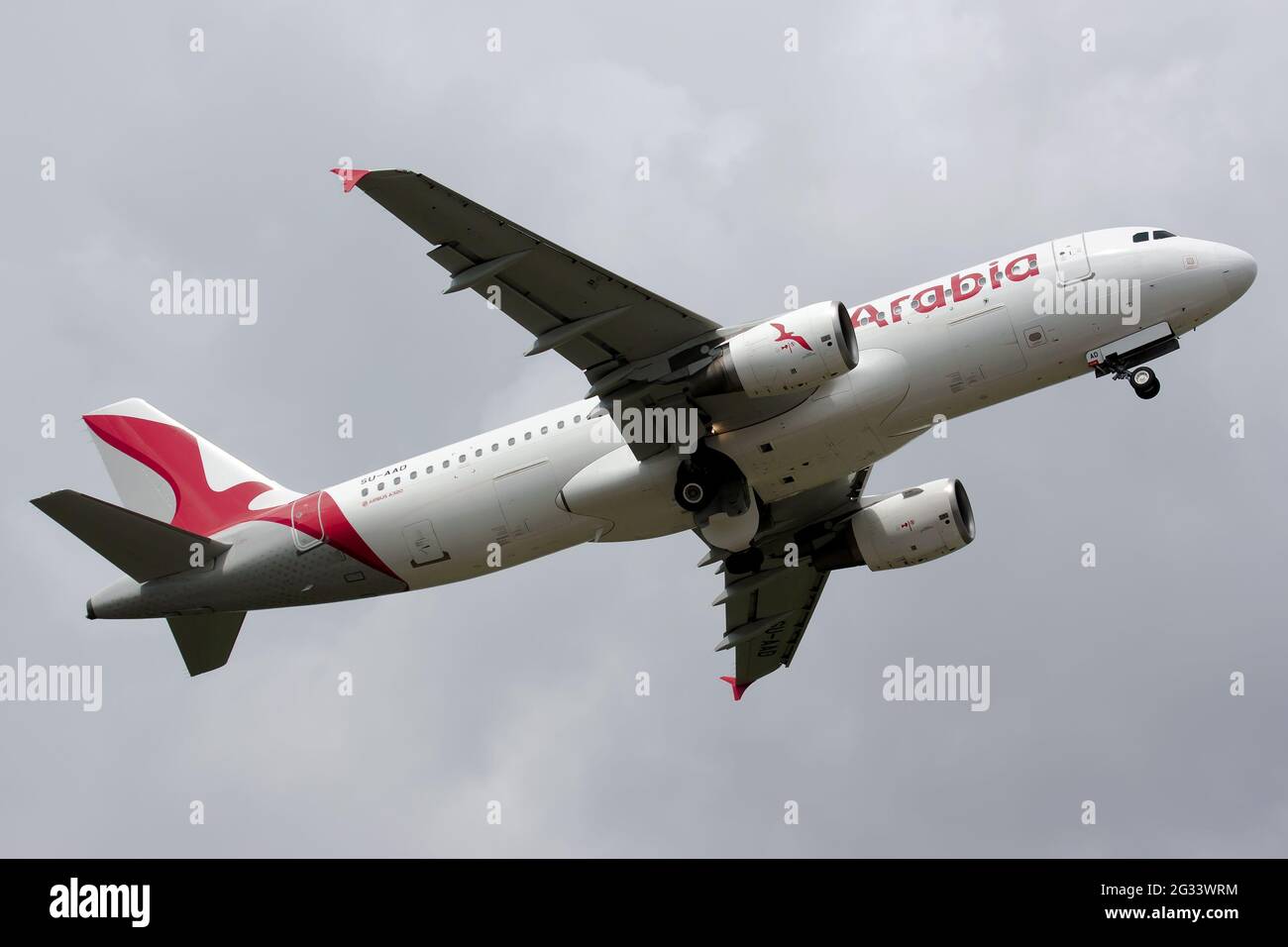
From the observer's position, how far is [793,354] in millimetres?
35281

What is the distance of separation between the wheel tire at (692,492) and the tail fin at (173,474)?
11859 millimetres

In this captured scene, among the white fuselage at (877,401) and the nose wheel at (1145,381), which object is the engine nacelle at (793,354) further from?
the nose wheel at (1145,381)

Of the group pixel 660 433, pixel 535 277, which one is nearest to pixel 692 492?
pixel 660 433

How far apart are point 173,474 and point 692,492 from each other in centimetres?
1638

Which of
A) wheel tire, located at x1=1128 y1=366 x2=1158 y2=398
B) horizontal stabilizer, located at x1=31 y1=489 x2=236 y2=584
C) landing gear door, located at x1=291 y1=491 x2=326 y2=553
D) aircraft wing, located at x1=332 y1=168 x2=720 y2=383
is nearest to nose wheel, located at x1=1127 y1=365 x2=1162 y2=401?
wheel tire, located at x1=1128 y1=366 x2=1158 y2=398

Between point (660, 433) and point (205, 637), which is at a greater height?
point (660, 433)

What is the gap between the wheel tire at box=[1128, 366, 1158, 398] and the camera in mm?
36312

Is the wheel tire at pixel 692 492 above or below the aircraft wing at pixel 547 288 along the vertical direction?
below

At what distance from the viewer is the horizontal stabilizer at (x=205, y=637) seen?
42.8 metres

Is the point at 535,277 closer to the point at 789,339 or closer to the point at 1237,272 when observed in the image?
the point at 789,339

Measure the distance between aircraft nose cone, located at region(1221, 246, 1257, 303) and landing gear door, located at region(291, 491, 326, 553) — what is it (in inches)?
939
